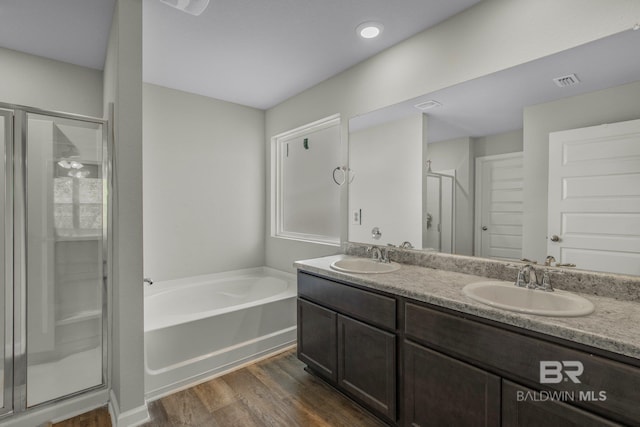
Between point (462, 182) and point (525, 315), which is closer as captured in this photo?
point (525, 315)

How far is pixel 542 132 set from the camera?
162 centimetres

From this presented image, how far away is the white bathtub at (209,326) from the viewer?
6.94 ft

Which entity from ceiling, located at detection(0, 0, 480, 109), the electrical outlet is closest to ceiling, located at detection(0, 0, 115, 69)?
ceiling, located at detection(0, 0, 480, 109)

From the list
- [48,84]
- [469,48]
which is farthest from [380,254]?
[48,84]

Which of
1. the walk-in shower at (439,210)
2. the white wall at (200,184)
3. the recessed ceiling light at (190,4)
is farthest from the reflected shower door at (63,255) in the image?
the walk-in shower at (439,210)

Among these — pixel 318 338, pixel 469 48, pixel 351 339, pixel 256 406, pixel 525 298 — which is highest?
pixel 469 48

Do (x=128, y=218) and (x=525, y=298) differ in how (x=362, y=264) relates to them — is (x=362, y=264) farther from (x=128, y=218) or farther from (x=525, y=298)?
(x=128, y=218)

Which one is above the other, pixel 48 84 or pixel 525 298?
pixel 48 84

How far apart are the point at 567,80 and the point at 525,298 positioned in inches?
44.0

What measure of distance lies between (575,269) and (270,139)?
124 inches

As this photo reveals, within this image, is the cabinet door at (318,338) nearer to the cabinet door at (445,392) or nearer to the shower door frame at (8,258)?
the cabinet door at (445,392)

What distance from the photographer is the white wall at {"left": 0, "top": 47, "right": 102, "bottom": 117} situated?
2.40m

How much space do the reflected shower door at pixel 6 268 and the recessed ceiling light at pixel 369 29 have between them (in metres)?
2.15

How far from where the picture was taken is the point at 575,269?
151 centimetres
